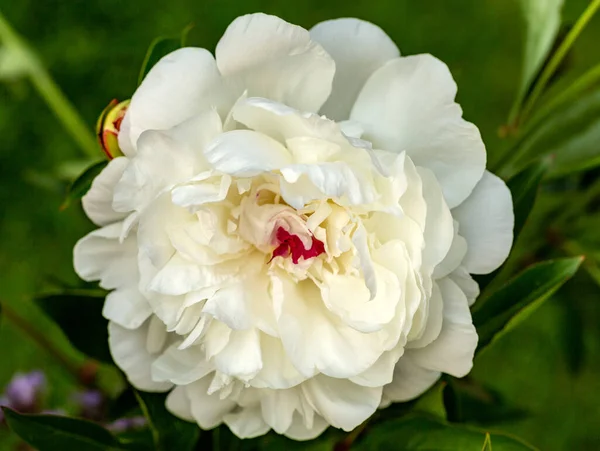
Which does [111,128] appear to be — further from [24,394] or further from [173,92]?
[24,394]

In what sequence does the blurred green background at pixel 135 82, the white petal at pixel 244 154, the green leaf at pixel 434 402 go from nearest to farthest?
1. the white petal at pixel 244 154
2. the green leaf at pixel 434 402
3. the blurred green background at pixel 135 82

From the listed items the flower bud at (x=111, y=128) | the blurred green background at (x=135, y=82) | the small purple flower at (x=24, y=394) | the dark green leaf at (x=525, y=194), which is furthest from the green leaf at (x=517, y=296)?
the blurred green background at (x=135, y=82)

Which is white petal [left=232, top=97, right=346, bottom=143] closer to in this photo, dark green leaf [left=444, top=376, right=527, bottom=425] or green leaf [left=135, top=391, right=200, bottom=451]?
green leaf [left=135, top=391, right=200, bottom=451]

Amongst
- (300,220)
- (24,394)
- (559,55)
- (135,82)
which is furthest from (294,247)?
(135,82)

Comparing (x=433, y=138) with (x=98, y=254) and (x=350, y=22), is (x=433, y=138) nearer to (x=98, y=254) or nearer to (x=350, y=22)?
(x=350, y=22)

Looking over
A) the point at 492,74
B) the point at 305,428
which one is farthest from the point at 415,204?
the point at 492,74

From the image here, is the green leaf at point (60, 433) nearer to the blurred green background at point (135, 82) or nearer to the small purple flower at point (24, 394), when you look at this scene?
the small purple flower at point (24, 394)

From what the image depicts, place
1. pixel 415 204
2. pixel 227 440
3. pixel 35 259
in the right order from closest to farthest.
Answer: pixel 415 204 < pixel 227 440 < pixel 35 259

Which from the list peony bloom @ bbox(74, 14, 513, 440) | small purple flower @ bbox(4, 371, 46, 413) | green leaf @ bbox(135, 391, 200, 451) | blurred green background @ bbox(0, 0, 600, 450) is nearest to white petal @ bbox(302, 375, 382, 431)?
peony bloom @ bbox(74, 14, 513, 440)
